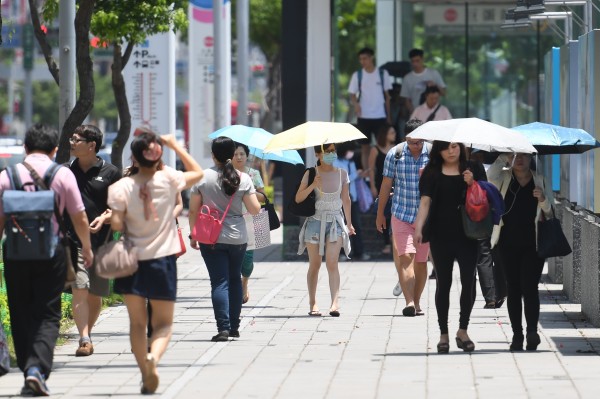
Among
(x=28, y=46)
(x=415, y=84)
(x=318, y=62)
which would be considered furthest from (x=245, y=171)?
(x=28, y=46)

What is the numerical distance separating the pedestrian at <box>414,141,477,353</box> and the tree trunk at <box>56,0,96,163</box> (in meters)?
4.36

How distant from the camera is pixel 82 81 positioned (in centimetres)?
1488

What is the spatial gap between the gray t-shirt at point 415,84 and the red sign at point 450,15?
6.41 metres

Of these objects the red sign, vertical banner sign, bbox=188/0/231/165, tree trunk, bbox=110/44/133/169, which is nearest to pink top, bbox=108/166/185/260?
tree trunk, bbox=110/44/133/169

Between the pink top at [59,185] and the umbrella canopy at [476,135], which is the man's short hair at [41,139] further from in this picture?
the umbrella canopy at [476,135]

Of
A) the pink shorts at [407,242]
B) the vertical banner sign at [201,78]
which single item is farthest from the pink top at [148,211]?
the vertical banner sign at [201,78]

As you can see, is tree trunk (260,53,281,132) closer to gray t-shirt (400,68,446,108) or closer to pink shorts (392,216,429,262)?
gray t-shirt (400,68,446,108)

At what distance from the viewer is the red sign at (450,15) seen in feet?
97.8

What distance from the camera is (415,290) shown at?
1423 centimetres

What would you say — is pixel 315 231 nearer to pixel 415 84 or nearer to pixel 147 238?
pixel 147 238

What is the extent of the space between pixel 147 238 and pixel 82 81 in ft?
18.5

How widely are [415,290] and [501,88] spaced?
19.2 metres

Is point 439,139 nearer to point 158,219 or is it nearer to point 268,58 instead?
point 158,219

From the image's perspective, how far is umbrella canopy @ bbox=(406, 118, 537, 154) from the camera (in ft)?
36.5
